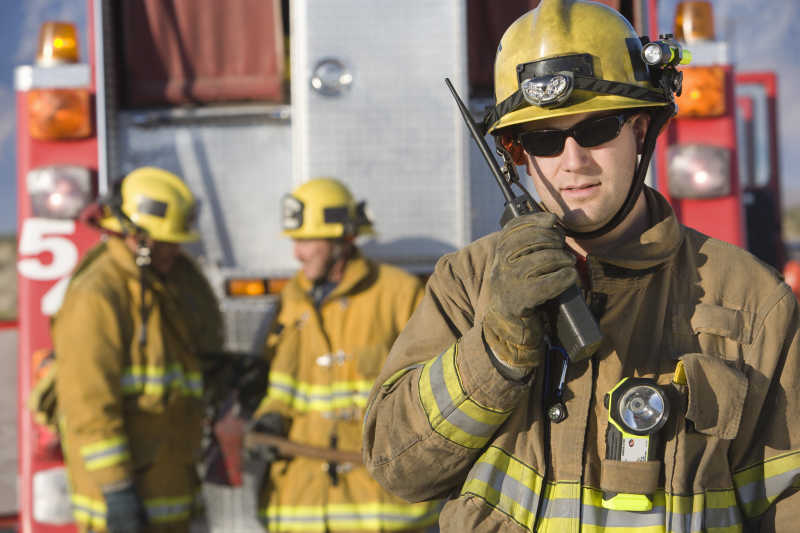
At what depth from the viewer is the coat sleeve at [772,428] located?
159 cm

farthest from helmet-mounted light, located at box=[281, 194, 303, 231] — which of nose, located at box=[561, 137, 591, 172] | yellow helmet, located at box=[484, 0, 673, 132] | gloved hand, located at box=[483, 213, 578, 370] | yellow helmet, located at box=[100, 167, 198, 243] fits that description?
gloved hand, located at box=[483, 213, 578, 370]

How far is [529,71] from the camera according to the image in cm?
166

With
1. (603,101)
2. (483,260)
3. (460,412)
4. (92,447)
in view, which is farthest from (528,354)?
(92,447)

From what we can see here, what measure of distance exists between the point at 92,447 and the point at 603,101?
7.44ft

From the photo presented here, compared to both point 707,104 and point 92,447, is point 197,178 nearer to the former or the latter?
point 92,447

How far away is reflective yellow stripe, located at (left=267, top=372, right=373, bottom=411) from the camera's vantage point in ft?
11.3

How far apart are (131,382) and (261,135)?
1.04 metres

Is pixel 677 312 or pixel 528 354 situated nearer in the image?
pixel 528 354

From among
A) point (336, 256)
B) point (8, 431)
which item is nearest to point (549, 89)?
point (336, 256)

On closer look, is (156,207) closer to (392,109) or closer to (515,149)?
(392,109)

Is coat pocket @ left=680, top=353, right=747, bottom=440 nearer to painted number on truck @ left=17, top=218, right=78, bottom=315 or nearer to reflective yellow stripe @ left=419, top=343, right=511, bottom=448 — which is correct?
reflective yellow stripe @ left=419, top=343, right=511, bottom=448

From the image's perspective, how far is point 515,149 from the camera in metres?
1.85

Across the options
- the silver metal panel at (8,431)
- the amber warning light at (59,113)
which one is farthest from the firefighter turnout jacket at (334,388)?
the silver metal panel at (8,431)

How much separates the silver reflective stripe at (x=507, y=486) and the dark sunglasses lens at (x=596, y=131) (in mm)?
547
